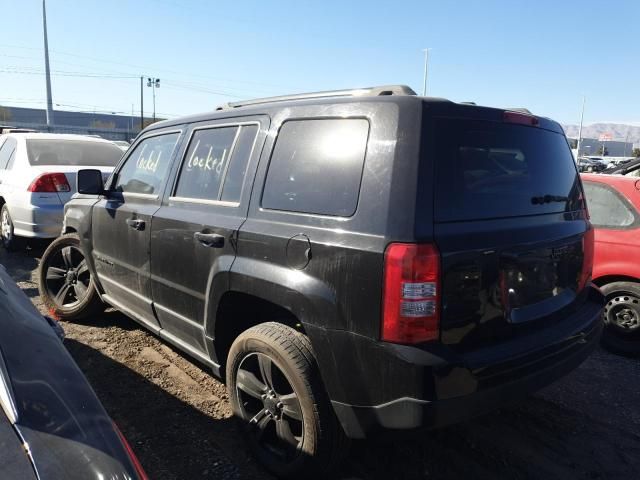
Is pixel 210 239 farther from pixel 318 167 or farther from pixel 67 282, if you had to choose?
pixel 67 282

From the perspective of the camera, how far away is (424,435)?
8.88 feet

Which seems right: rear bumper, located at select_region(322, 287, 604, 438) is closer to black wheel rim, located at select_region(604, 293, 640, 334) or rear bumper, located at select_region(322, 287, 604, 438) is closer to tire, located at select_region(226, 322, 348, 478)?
tire, located at select_region(226, 322, 348, 478)

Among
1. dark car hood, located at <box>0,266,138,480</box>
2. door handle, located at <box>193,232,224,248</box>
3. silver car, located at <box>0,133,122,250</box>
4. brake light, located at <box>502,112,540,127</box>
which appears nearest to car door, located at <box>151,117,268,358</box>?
door handle, located at <box>193,232,224,248</box>

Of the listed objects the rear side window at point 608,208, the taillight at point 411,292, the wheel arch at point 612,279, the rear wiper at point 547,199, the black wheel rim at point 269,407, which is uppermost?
the rear wiper at point 547,199

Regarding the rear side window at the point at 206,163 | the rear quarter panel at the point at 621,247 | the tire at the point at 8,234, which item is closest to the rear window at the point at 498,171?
the rear side window at the point at 206,163

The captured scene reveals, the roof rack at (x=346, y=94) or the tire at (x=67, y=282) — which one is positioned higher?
the roof rack at (x=346, y=94)

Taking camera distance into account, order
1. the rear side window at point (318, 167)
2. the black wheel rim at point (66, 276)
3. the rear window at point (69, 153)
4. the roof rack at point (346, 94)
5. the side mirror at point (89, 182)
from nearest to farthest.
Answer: the rear side window at point (318, 167) → the roof rack at point (346, 94) → the side mirror at point (89, 182) → the black wheel rim at point (66, 276) → the rear window at point (69, 153)

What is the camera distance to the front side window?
3664 mm

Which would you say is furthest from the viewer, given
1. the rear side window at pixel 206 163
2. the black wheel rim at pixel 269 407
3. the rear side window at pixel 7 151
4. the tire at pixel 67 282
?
the rear side window at pixel 7 151

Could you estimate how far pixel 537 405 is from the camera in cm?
350

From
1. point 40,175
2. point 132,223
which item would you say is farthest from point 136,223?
point 40,175

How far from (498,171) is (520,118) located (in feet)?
1.14

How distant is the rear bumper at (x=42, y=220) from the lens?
6660 millimetres

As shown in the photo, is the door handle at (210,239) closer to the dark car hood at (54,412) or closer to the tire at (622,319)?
the dark car hood at (54,412)
